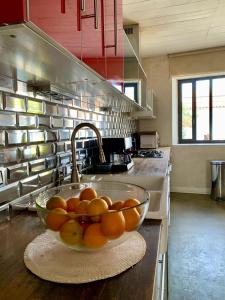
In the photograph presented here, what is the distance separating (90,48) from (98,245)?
29.6 inches

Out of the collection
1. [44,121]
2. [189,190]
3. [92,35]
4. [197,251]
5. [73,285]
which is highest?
[92,35]

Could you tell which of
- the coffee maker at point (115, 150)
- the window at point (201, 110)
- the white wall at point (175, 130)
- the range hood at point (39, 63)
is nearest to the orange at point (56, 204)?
the range hood at point (39, 63)

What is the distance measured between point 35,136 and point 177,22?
2.70 metres

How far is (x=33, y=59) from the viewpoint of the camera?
81cm

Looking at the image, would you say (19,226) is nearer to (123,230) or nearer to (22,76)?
(123,230)

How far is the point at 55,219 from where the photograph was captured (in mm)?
665

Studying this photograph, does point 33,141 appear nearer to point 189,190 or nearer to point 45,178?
point 45,178

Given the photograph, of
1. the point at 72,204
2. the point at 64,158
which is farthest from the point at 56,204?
the point at 64,158

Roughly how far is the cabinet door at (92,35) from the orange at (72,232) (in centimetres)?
59

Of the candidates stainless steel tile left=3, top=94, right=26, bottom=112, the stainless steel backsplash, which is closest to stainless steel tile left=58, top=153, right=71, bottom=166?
the stainless steel backsplash

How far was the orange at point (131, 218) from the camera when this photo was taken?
2.26 ft

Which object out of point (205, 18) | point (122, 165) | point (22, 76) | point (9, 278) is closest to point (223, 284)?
point (122, 165)

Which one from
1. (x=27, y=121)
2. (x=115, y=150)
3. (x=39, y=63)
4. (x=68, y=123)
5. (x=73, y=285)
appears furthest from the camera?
(x=115, y=150)

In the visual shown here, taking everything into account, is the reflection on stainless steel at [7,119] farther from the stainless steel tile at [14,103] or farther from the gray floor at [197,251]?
the gray floor at [197,251]
